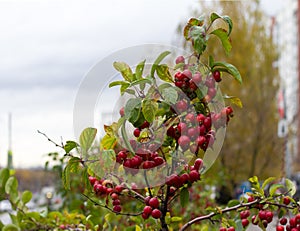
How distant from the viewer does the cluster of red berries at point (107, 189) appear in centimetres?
179

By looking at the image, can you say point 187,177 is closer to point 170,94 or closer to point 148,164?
point 148,164

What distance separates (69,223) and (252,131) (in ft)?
34.1

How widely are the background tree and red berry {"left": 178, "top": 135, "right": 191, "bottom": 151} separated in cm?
1061

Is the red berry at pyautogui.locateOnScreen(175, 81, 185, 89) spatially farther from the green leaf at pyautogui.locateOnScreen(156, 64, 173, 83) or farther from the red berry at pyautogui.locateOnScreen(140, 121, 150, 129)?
the red berry at pyautogui.locateOnScreen(140, 121, 150, 129)

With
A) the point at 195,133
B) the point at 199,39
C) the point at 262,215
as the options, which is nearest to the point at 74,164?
the point at 195,133

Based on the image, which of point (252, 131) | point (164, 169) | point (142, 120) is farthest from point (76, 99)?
point (252, 131)

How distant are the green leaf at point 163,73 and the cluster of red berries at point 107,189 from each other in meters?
0.39

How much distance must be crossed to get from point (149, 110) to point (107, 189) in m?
0.36

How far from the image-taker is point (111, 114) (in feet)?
5.91

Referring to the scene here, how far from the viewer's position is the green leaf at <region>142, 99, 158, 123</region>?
62.5 inches

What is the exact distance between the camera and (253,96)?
12.5m

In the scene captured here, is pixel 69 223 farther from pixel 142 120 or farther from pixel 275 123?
pixel 275 123

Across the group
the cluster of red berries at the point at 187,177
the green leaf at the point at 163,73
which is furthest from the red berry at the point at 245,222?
the green leaf at the point at 163,73

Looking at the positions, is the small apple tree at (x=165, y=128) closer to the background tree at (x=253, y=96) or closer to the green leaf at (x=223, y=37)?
the green leaf at (x=223, y=37)
